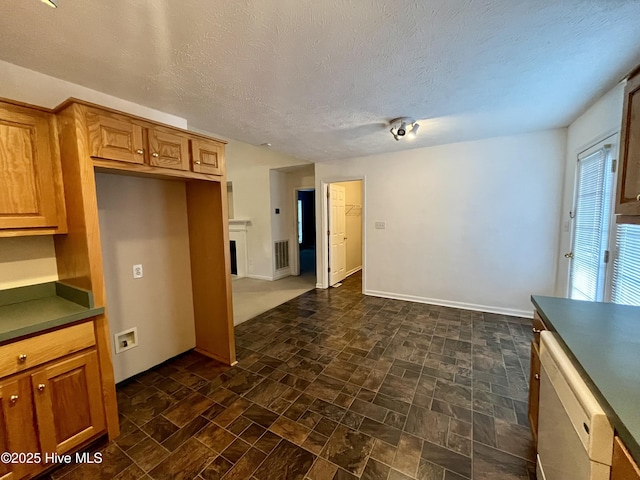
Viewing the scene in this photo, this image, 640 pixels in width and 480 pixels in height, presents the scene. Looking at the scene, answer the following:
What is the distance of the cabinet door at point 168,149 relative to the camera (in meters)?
1.89

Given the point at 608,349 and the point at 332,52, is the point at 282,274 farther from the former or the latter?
the point at 608,349

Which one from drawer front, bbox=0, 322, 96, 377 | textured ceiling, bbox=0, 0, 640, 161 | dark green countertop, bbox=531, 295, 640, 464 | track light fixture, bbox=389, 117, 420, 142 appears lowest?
drawer front, bbox=0, 322, 96, 377

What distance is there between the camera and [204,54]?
1586 millimetres

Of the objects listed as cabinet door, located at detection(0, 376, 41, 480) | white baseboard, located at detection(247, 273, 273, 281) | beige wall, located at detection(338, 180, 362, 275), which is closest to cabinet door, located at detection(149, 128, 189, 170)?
cabinet door, located at detection(0, 376, 41, 480)

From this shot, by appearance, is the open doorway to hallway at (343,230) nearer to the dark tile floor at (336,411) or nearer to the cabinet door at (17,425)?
the dark tile floor at (336,411)

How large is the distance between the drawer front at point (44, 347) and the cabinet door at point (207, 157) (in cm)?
134

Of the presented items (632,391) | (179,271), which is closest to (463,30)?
(632,391)

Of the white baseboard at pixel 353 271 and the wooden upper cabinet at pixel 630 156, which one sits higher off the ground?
the wooden upper cabinet at pixel 630 156

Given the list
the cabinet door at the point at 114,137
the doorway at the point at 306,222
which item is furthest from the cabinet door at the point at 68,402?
the doorway at the point at 306,222

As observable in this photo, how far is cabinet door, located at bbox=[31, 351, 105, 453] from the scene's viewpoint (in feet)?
4.70

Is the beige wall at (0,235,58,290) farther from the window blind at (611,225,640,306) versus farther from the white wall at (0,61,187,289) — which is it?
the window blind at (611,225,640,306)

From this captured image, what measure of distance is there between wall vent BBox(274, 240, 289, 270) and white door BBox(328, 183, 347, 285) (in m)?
1.48

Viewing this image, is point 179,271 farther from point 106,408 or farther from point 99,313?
point 106,408

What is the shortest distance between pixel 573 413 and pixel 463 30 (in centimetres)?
183
